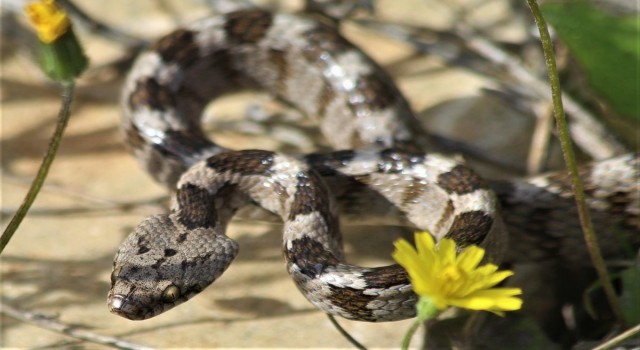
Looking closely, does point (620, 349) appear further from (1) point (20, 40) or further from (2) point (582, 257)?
(1) point (20, 40)

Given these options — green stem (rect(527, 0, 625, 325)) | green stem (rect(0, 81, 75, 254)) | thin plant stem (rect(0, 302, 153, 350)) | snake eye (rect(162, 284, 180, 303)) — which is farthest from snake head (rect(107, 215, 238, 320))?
green stem (rect(527, 0, 625, 325))

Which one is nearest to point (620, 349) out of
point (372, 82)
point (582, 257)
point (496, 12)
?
point (582, 257)

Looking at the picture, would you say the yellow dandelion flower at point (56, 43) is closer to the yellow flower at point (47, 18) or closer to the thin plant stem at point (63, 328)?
the yellow flower at point (47, 18)

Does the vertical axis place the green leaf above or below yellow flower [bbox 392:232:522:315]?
above

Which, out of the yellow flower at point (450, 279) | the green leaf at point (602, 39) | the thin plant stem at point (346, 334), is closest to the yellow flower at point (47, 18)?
the thin plant stem at point (346, 334)

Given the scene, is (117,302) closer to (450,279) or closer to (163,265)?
(163,265)

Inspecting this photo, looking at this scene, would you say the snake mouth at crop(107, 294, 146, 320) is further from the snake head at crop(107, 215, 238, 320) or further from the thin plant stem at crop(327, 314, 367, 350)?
the thin plant stem at crop(327, 314, 367, 350)
